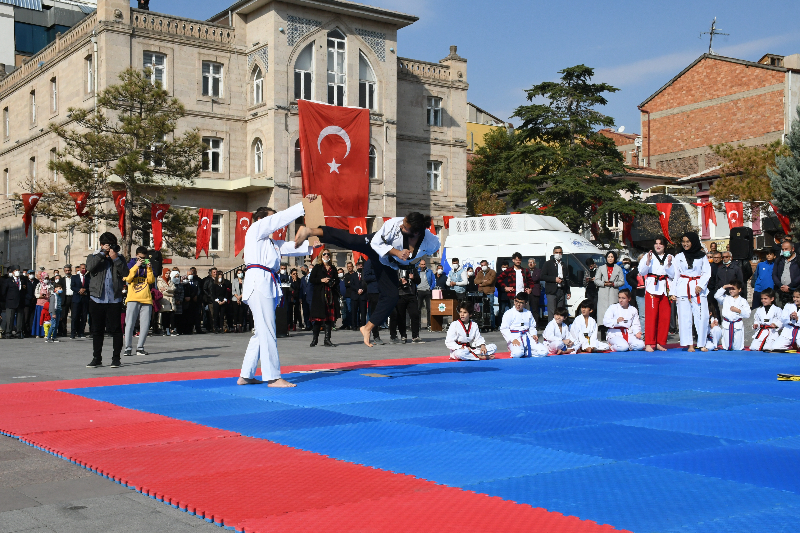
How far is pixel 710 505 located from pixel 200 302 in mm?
18828

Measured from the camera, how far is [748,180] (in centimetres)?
3941

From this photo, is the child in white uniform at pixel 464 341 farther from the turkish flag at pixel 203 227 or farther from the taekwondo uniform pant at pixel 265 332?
the turkish flag at pixel 203 227

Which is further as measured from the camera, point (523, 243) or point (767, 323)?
point (523, 243)

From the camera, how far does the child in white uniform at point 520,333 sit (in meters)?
14.1

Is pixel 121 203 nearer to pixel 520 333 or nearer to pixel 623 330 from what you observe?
pixel 520 333

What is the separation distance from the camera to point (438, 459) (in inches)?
226

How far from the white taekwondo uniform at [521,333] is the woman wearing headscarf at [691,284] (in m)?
2.93

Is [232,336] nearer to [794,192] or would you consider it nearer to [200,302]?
[200,302]

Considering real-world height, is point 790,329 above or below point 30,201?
below

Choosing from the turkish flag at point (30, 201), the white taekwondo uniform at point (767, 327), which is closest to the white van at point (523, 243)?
the white taekwondo uniform at point (767, 327)

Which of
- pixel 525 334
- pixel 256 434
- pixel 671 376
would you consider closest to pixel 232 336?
pixel 525 334

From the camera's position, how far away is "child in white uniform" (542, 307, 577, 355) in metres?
14.4

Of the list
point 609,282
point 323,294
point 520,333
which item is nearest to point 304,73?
point 323,294

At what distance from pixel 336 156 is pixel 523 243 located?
58.6 feet
